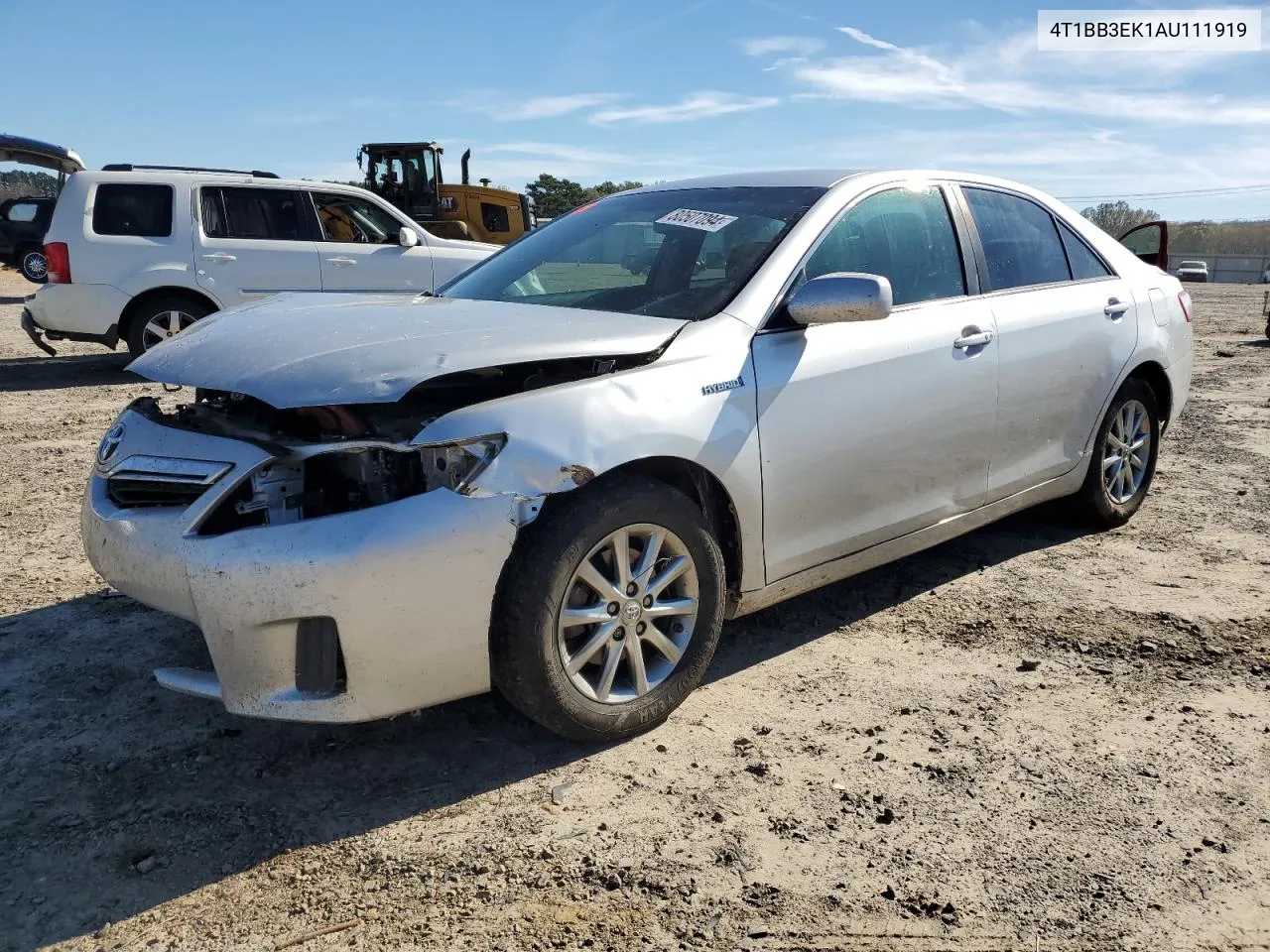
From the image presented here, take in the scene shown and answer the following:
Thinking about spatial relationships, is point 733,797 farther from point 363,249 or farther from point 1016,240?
point 363,249

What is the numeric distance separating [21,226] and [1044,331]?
2185 cm

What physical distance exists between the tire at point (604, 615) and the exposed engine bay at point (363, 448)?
0.97ft

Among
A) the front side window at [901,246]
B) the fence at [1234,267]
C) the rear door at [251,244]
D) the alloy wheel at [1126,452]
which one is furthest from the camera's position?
the fence at [1234,267]

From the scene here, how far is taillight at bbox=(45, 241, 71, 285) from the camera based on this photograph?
9414mm

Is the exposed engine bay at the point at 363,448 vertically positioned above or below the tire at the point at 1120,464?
above

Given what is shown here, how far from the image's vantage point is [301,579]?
8.23 feet

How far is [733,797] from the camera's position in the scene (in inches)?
108

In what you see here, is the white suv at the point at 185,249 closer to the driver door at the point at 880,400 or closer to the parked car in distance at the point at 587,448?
the parked car in distance at the point at 587,448

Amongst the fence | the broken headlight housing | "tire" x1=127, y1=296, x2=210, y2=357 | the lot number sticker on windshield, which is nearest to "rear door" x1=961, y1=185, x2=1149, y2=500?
the lot number sticker on windshield

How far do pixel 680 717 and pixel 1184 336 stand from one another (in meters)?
3.68

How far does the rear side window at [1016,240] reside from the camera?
13.9ft

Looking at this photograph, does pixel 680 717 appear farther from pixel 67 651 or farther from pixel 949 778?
pixel 67 651

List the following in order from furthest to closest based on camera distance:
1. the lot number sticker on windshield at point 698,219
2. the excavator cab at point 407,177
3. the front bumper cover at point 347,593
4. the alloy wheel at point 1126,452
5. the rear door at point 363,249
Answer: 1. the excavator cab at point 407,177
2. the rear door at point 363,249
3. the alloy wheel at point 1126,452
4. the lot number sticker on windshield at point 698,219
5. the front bumper cover at point 347,593

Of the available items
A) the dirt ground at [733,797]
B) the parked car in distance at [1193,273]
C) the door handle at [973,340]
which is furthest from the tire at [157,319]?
the parked car in distance at [1193,273]
